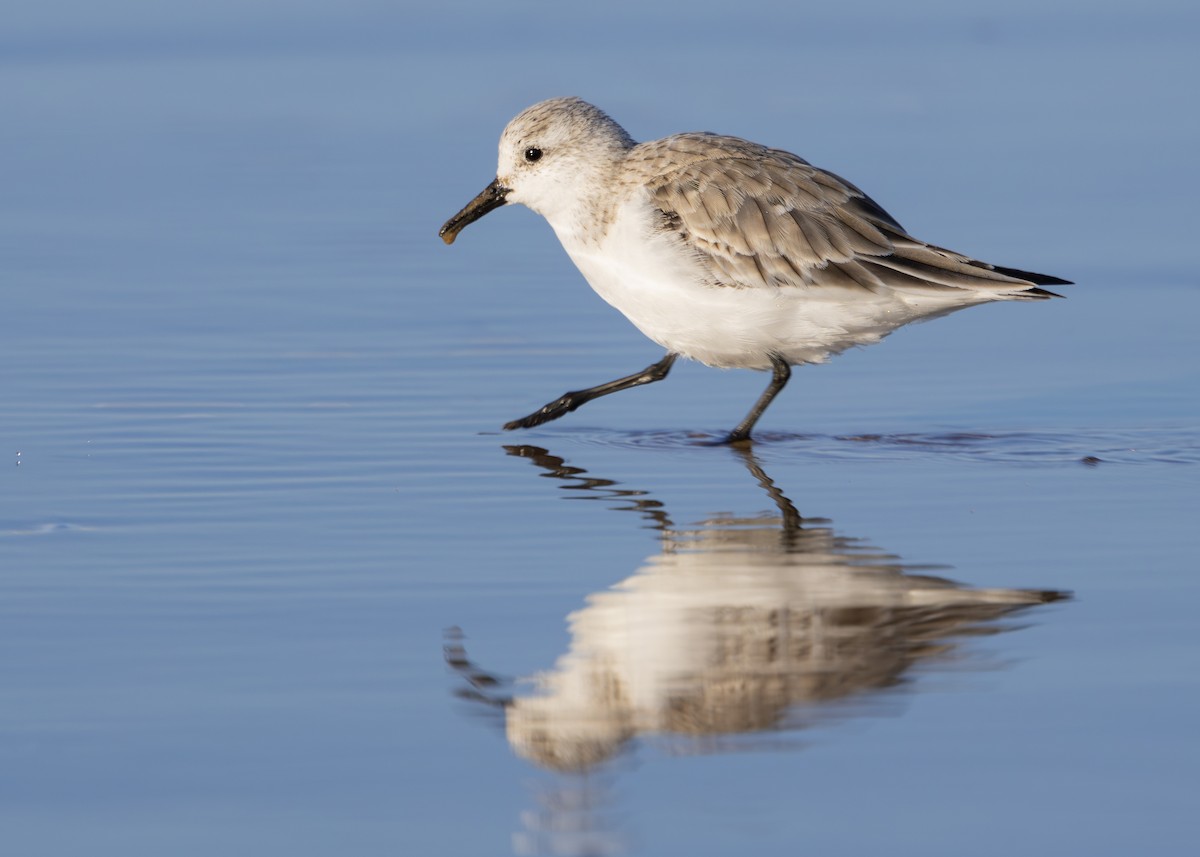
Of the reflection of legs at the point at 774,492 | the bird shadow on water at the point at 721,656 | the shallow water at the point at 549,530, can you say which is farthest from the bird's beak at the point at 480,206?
the bird shadow on water at the point at 721,656

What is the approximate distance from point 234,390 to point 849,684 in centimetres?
431

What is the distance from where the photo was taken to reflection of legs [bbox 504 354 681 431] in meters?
8.41

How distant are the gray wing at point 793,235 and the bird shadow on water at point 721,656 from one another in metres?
1.66

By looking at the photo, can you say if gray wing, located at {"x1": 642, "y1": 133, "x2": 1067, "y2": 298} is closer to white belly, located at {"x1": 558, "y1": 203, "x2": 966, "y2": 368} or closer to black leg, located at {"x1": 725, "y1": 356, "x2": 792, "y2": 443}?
white belly, located at {"x1": 558, "y1": 203, "x2": 966, "y2": 368}

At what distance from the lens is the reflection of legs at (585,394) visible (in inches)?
331

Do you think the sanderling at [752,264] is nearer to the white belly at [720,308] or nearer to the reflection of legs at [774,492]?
the white belly at [720,308]

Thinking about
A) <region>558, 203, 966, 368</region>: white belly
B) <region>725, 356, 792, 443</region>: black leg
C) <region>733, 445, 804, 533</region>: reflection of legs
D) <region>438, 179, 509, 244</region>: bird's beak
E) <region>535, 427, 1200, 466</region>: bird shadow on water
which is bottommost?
<region>733, 445, 804, 533</region>: reflection of legs

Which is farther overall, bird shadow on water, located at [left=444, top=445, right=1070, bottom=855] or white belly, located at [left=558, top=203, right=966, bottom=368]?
Result: white belly, located at [left=558, top=203, right=966, bottom=368]

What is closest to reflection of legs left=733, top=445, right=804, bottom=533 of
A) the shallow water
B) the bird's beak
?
the shallow water

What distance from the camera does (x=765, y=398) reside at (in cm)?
844

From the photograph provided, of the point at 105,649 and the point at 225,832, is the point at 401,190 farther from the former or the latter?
the point at 225,832

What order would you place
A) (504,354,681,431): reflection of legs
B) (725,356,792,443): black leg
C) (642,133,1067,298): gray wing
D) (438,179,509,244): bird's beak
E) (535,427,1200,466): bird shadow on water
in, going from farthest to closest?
(438,179,509,244): bird's beak < (504,354,681,431): reflection of legs < (725,356,792,443): black leg < (642,133,1067,298): gray wing < (535,427,1200,466): bird shadow on water

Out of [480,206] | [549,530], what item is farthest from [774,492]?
[480,206]

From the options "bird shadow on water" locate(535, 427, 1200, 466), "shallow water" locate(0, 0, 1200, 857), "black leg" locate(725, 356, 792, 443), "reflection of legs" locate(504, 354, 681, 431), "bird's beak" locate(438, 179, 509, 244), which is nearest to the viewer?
"shallow water" locate(0, 0, 1200, 857)
